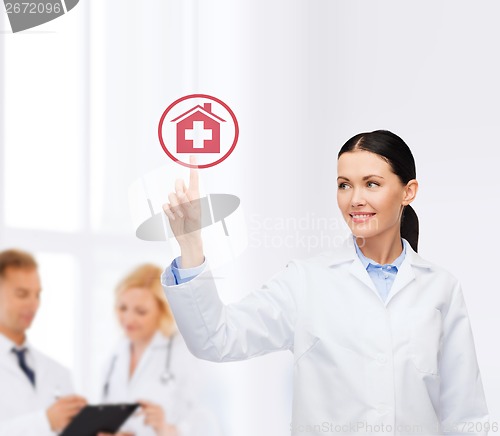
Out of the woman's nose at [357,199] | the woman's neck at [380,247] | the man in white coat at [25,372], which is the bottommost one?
the man in white coat at [25,372]

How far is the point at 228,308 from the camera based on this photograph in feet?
3.56

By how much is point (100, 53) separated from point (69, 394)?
2.19 feet

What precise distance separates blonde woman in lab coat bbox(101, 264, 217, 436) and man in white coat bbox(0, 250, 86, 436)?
0.29 feet

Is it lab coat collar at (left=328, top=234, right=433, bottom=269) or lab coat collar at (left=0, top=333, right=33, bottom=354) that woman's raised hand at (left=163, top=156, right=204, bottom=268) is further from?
lab coat collar at (left=0, top=333, right=33, bottom=354)

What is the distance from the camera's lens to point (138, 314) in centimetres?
136

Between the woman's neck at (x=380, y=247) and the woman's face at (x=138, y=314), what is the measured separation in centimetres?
44

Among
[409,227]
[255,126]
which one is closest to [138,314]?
[255,126]

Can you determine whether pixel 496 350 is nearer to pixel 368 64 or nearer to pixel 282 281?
pixel 282 281

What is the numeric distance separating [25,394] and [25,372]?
4 centimetres

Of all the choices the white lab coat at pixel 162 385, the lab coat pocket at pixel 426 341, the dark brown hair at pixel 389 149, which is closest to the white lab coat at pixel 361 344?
the lab coat pocket at pixel 426 341

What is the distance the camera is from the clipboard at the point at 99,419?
132 cm

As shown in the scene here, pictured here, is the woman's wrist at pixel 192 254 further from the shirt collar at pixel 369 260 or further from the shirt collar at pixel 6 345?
the shirt collar at pixel 6 345

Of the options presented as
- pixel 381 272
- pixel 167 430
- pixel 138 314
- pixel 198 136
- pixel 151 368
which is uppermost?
pixel 198 136

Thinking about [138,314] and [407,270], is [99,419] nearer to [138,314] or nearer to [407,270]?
[138,314]
